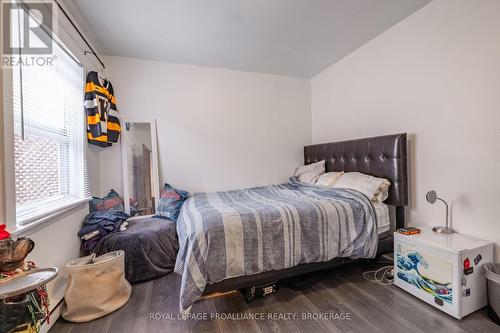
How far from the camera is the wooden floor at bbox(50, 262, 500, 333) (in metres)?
1.40

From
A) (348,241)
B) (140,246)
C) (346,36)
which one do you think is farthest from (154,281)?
(346,36)

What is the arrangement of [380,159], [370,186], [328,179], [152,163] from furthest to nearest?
[152,163]
[328,179]
[380,159]
[370,186]

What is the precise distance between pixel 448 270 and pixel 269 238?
4.08 ft

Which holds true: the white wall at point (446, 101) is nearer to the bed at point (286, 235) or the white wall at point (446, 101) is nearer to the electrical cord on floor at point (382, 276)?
the bed at point (286, 235)

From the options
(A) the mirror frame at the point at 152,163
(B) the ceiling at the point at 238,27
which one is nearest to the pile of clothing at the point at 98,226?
(A) the mirror frame at the point at 152,163

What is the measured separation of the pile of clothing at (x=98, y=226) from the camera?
1.93 m

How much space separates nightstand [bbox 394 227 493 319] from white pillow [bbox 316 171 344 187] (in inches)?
37.3

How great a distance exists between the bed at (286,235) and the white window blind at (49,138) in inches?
39.7

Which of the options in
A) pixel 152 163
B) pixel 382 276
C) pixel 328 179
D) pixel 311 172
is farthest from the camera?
pixel 311 172

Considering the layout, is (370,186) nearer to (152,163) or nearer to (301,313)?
(301,313)

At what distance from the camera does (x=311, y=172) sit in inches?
117

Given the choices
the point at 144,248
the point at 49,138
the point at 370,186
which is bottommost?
the point at 144,248

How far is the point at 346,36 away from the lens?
2342mm

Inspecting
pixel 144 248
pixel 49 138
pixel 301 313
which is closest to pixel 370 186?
pixel 301 313
